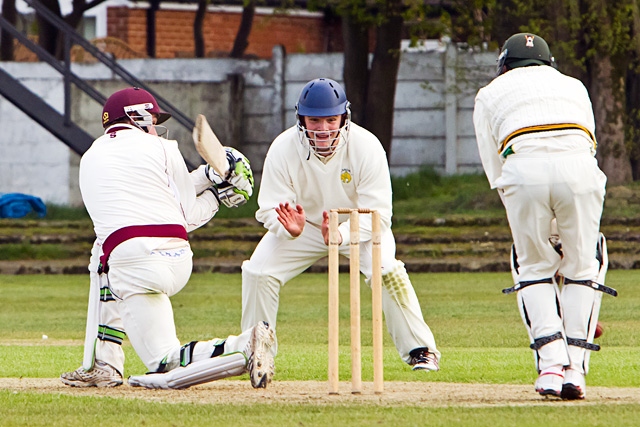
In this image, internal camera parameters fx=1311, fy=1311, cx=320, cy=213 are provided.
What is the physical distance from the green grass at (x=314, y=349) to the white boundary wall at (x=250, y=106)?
5349 mm

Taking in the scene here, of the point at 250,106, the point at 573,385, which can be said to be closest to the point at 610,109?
the point at 250,106

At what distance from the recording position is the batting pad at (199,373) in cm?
584

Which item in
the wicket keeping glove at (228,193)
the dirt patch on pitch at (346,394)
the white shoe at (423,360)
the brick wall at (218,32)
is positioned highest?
the brick wall at (218,32)

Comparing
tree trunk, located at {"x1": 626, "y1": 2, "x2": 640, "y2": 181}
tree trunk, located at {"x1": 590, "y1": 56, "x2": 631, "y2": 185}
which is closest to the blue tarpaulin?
tree trunk, located at {"x1": 590, "y1": 56, "x2": 631, "y2": 185}

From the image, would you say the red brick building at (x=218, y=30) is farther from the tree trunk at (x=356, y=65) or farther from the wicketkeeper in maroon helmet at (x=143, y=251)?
the wicketkeeper in maroon helmet at (x=143, y=251)

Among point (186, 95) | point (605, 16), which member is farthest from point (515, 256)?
point (186, 95)

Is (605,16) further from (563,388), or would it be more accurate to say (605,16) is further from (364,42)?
(563,388)

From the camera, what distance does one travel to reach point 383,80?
19219 millimetres

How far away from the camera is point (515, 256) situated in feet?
19.5

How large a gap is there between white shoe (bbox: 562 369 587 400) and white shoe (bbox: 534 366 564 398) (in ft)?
0.13

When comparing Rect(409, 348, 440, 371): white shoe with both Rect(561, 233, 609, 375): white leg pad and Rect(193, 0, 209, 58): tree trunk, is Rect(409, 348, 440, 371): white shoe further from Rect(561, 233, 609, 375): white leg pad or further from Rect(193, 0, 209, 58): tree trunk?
Rect(193, 0, 209, 58): tree trunk

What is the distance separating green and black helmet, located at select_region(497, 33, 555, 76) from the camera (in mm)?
5965

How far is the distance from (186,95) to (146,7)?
7.90 m

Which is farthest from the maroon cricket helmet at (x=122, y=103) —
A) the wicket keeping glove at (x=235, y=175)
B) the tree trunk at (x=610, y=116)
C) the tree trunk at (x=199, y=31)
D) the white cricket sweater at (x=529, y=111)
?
the tree trunk at (x=199, y=31)
